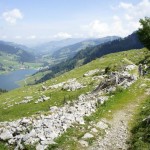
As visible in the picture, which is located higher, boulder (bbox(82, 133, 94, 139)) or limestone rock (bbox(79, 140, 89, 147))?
boulder (bbox(82, 133, 94, 139))

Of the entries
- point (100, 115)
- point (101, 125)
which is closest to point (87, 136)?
point (101, 125)

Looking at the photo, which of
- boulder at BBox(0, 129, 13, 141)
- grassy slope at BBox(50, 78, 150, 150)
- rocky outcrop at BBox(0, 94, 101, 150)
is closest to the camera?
grassy slope at BBox(50, 78, 150, 150)

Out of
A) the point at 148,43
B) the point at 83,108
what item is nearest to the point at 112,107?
the point at 83,108

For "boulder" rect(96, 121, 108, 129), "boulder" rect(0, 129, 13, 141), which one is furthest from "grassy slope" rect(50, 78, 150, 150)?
"boulder" rect(0, 129, 13, 141)

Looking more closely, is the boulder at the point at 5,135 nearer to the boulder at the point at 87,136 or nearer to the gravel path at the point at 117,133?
the boulder at the point at 87,136

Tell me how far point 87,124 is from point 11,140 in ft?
24.8

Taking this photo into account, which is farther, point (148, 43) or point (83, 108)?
point (148, 43)

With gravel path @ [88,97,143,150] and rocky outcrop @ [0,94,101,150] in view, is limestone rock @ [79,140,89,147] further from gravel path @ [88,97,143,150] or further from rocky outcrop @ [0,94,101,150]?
rocky outcrop @ [0,94,101,150]

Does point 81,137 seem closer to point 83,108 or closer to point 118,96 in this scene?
point 83,108

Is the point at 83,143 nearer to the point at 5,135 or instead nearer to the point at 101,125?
the point at 101,125

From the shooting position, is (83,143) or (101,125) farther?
(101,125)

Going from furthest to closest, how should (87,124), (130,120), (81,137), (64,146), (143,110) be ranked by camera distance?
(143,110)
(130,120)
(87,124)
(81,137)
(64,146)

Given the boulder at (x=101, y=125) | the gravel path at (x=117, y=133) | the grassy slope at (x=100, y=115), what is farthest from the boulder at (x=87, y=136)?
the boulder at (x=101, y=125)

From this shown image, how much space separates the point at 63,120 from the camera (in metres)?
29.3
